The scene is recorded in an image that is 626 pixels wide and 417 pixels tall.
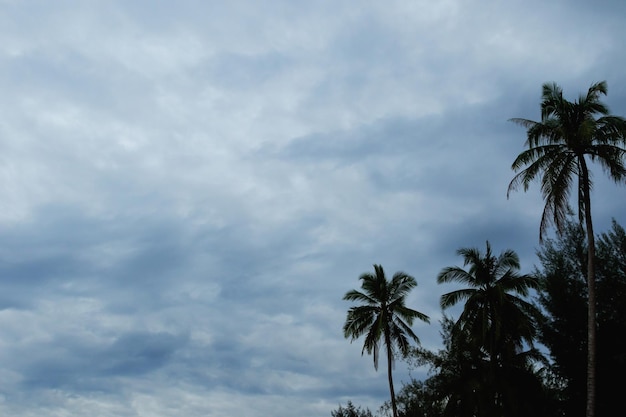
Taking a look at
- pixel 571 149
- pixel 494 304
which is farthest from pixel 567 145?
pixel 494 304

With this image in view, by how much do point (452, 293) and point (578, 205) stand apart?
13795 millimetres

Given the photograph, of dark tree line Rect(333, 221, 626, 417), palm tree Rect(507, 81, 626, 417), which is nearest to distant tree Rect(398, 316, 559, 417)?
dark tree line Rect(333, 221, 626, 417)

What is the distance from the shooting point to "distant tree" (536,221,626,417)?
39.4 meters

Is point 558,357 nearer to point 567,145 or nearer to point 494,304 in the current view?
point 494,304

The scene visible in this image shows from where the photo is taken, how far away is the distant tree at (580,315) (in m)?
39.4

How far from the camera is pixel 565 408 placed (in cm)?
4209

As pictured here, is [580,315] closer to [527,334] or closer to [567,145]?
[527,334]

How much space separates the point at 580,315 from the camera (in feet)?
142

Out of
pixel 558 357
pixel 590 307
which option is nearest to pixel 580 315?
pixel 558 357

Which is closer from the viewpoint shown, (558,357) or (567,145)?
(567,145)

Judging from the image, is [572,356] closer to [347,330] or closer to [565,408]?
[565,408]

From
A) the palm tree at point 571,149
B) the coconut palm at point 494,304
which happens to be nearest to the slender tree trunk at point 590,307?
the palm tree at point 571,149

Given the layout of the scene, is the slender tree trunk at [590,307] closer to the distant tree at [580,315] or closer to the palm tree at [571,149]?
the palm tree at [571,149]

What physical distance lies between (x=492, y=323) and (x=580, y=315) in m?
8.02
